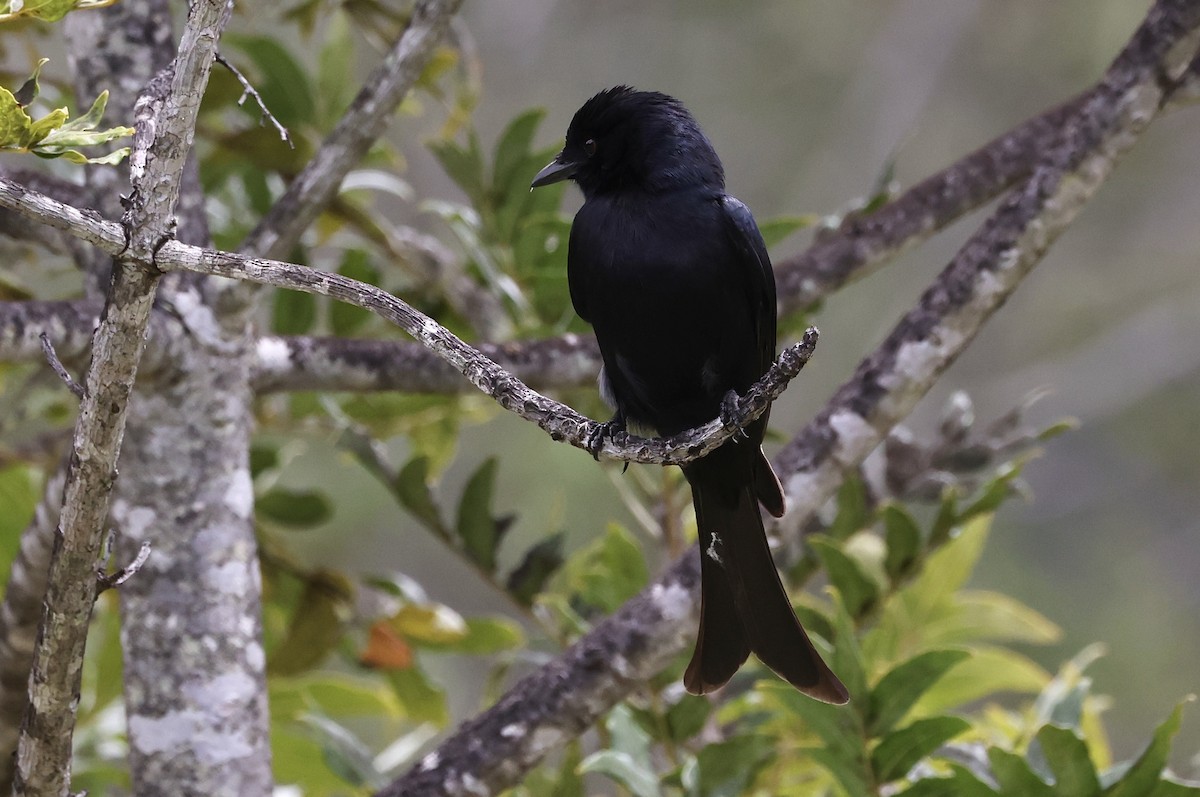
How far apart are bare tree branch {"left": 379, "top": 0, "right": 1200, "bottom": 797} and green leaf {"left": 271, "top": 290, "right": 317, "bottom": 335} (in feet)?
4.62

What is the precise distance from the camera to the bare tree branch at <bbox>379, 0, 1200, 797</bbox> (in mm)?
2105

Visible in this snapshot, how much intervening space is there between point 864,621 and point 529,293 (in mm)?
1219

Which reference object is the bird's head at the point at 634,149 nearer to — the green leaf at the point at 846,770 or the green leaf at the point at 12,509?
the green leaf at the point at 846,770

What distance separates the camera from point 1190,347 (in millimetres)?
10656

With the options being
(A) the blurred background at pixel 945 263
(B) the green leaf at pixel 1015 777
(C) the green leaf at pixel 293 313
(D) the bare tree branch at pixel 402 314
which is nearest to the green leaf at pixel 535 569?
(C) the green leaf at pixel 293 313

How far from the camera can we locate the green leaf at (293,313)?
3256 millimetres

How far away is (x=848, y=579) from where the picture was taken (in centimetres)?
259

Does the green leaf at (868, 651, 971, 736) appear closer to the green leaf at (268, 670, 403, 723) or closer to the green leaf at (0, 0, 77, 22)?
the green leaf at (268, 670, 403, 723)

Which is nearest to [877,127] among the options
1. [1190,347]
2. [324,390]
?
[1190,347]

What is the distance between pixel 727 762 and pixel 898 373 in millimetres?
755

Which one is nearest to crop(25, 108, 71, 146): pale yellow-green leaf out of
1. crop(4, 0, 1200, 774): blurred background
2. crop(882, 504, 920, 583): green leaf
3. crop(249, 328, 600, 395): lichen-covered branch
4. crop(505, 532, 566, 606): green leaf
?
crop(249, 328, 600, 395): lichen-covered branch

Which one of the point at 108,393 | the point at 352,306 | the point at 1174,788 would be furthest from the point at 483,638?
the point at 108,393

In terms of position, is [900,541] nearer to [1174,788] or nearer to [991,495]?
[991,495]

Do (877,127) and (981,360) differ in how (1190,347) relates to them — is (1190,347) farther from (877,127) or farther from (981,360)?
(877,127)
